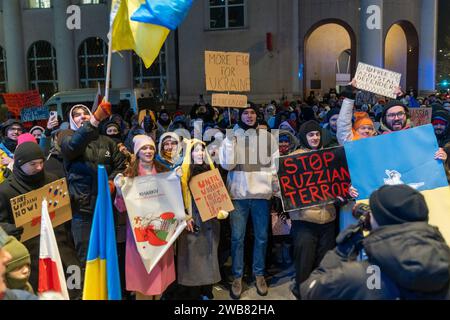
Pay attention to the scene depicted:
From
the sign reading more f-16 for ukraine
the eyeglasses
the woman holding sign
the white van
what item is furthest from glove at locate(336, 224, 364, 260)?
the white van

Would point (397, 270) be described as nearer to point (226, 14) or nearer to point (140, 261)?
point (140, 261)

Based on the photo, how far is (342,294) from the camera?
2.29 metres

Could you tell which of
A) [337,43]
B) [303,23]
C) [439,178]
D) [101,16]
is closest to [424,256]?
[439,178]

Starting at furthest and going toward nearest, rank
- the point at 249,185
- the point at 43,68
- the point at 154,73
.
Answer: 1. the point at 43,68
2. the point at 154,73
3. the point at 249,185

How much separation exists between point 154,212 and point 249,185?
117cm

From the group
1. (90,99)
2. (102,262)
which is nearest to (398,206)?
(102,262)

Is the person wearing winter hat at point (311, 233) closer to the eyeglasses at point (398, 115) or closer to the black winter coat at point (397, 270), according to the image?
the eyeglasses at point (398, 115)

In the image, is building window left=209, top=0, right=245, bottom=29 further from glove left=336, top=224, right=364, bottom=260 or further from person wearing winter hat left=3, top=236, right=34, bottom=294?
glove left=336, top=224, right=364, bottom=260

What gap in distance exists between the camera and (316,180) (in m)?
4.48

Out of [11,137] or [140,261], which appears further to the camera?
[11,137]

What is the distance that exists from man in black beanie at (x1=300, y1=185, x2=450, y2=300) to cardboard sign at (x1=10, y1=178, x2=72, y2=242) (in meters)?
2.67

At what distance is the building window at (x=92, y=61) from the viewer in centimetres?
2625
